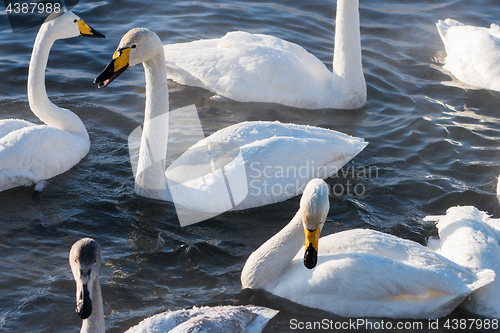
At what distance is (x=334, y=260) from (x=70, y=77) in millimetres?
6722

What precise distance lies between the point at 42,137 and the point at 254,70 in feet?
11.2

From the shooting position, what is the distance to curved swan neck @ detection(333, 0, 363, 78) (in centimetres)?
927

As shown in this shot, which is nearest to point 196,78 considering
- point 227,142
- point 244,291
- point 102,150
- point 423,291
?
point 102,150

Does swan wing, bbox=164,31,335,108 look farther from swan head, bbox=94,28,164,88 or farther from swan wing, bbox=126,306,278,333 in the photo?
swan wing, bbox=126,306,278,333

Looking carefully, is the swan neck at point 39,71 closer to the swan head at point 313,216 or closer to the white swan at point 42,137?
the white swan at point 42,137

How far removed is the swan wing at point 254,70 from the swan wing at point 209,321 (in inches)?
182

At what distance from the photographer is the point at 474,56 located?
1077 cm

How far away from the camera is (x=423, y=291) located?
17.7ft

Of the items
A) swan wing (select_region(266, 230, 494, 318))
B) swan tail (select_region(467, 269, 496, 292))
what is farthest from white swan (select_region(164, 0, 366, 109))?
swan tail (select_region(467, 269, 496, 292))

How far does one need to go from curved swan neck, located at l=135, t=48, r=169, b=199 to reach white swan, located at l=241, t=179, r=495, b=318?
5.64ft

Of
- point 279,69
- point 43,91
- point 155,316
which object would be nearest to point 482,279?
point 155,316

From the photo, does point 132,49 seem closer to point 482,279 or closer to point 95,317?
point 95,317

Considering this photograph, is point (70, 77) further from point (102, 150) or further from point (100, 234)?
point (100, 234)

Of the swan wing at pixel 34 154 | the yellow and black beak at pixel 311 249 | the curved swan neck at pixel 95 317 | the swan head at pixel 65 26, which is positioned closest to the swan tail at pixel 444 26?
the swan head at pixel 65 26
